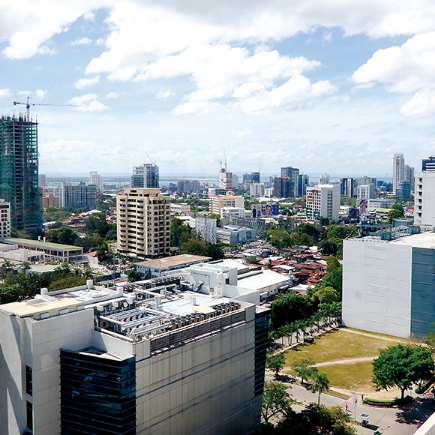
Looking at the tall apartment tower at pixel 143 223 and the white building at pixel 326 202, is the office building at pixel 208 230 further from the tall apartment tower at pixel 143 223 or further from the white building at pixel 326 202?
the white building at pixel 326 202

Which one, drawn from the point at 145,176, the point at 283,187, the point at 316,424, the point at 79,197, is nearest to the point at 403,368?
the point at 316,424

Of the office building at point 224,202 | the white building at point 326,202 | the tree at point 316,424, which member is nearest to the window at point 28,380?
the tree at point 316,424

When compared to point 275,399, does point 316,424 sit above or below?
below

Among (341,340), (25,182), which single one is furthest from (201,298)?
(25,182)

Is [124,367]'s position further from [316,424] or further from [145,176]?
[145,176]

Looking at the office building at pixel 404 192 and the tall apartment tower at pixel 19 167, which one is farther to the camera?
the office building at pixel 404 192

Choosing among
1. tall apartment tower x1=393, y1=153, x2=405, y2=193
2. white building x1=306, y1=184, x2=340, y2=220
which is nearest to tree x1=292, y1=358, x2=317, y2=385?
white building x1=306, y1=184, x2=340, y2=220
